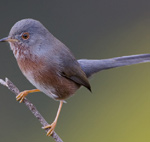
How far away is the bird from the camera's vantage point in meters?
3.59

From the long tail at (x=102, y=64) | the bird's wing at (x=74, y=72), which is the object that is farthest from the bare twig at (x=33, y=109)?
the long tail at (x=102, y=64)

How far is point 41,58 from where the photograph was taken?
11.9 feet

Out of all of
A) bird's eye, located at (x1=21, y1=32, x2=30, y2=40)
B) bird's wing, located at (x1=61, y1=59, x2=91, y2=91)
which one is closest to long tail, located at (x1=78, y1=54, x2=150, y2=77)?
bird's wing, located at (x1=61, y1=59, x2=91, y2=91)

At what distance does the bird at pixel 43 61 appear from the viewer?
11.8ft

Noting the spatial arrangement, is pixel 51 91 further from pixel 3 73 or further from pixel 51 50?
pixel 3 73

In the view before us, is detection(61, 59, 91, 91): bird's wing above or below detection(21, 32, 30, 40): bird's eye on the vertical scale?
below

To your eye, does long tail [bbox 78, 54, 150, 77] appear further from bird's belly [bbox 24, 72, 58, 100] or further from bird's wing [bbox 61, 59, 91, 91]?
bird's belly [bbox 24, 72, 58, 100]

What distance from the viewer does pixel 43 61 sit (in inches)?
143

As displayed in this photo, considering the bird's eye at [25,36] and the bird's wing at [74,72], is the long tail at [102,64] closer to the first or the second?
Result: the bird's wing at [74,72]

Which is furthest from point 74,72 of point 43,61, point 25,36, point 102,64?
point 25,36

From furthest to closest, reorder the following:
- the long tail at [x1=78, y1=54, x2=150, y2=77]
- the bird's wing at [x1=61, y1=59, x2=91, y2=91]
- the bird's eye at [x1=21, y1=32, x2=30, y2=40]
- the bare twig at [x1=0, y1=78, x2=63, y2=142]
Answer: the long tail at [x1=78, y1=54, x2=150, y2=77]
the bird's wing at [x1=61, y1=59, x2=91, y2=91]
the bird's eye at [x1=21, y1=32, x2=30, y2=40]
the bare twig at [x1=0, y1=78, x2=63, y2=142]

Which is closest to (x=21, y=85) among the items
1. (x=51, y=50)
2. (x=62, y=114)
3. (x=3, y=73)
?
(x=3, y=73)

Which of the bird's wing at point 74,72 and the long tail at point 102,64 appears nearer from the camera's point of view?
the bird's wing at point 74,72

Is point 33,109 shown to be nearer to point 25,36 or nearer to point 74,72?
point 25,36
